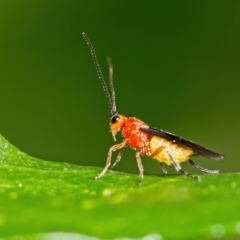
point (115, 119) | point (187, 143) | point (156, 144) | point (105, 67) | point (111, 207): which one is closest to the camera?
point (111, 207)

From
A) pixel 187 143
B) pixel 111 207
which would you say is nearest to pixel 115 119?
pixel 187 143

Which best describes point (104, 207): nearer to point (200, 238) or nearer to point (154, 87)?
point (200, 238)

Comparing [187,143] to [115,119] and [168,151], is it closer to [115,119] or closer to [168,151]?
[168,151]

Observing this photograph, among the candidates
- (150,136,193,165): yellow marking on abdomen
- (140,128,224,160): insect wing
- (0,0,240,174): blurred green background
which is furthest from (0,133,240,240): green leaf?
(0,0,240,174): blurred green background

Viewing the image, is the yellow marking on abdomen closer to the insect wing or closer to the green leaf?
the insect wing

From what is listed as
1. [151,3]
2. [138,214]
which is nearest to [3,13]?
[151,3]
